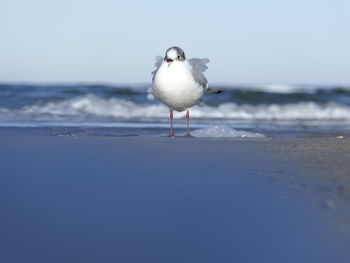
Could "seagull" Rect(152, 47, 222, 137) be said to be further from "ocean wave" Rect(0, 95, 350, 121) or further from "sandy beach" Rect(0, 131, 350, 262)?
"ocean wave" Rect(0, 95, 350, 121)

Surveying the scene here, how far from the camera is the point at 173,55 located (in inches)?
221

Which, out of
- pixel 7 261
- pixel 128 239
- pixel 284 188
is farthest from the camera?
pixel 284 188

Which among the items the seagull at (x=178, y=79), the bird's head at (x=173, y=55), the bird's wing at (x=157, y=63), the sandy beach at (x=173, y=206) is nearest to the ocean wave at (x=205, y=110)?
the bird's wing at (x=157, y=63)

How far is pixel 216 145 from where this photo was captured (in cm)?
362

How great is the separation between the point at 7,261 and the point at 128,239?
318mm

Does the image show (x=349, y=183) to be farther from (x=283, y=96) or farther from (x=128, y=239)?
(x=283, y=96)

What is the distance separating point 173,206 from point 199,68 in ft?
13.2

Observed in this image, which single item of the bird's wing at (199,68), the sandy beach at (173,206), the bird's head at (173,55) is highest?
the bird's head at (173,55)

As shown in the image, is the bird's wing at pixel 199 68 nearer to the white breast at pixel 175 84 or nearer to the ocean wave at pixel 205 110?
the white breast at pixel 175 84

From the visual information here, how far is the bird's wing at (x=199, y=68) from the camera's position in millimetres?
5871

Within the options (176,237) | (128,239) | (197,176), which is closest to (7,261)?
(128,239)

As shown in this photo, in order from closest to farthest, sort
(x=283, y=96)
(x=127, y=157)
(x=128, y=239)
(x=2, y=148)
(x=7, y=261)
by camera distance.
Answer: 1. (x=7, y=261)
2. (x=128, y=239)
3. (x=127, y=157)
4. (x=2, y=148)
5. (x=283, y=96)

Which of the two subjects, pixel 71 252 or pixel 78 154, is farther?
pixel 78 154

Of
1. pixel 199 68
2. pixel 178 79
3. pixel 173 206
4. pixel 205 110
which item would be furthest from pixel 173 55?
pixel 205 110
